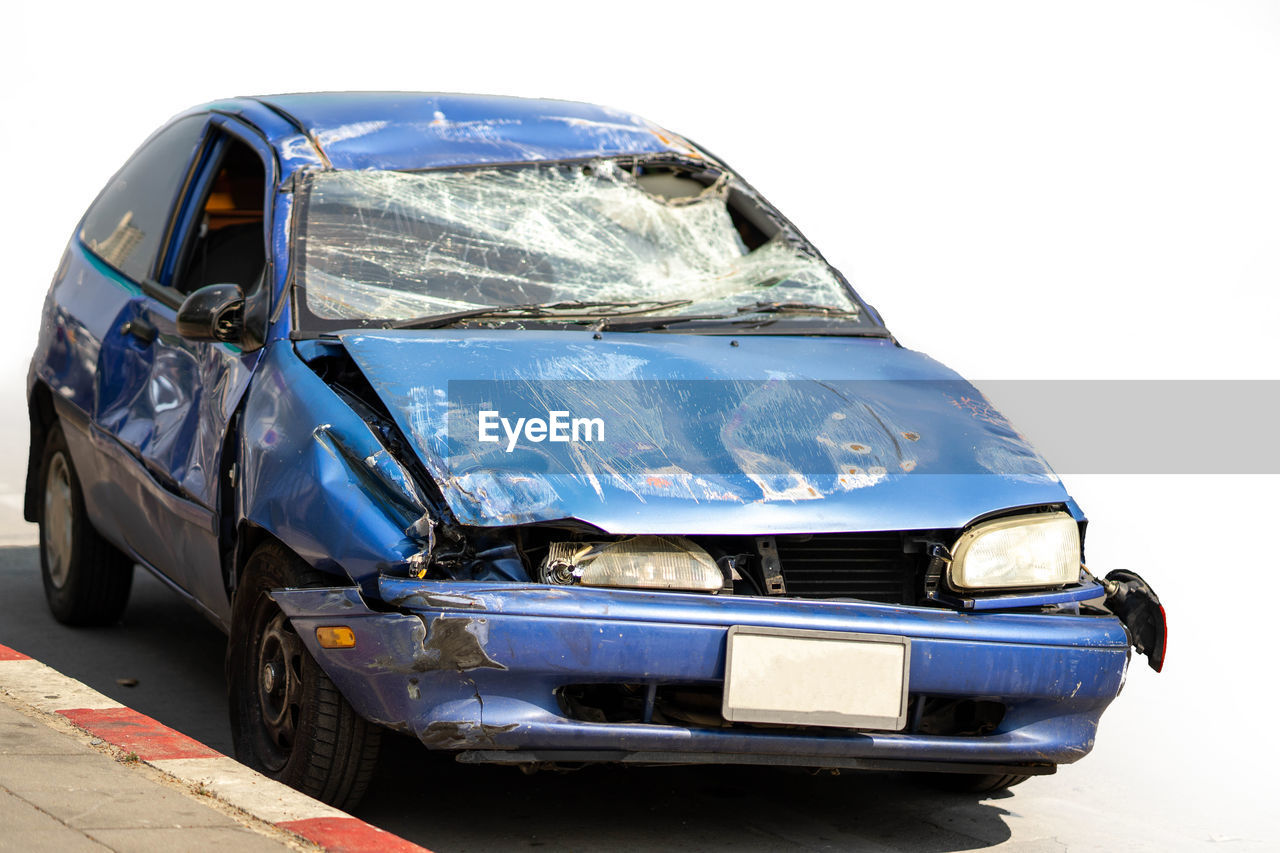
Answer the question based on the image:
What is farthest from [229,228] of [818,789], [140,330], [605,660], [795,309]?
[605,660]

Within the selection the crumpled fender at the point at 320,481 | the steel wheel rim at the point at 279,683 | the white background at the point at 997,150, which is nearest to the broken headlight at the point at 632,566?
the crumpled fender at the point at 320,481

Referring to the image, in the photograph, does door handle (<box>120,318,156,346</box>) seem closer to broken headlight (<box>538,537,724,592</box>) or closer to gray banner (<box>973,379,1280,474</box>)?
broken headlight (<box>538,537,724,592</box>)

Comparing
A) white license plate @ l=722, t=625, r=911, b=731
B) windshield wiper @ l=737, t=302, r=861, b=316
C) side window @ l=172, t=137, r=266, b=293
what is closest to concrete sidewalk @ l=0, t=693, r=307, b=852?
white license plate @ l=722, t=625, r=911, b=731

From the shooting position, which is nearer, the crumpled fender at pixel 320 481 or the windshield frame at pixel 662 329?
the crumpled fender at pixel 320 481

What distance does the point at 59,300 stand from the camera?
5.86 metres

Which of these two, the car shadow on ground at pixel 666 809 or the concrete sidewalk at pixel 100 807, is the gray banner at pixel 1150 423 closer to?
the car shadow on ground at pixel 666 809

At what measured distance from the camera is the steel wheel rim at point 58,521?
5891 millimetres

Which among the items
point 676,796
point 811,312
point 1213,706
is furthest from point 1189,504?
point 676,796

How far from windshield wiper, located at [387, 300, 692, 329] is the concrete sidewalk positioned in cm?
128

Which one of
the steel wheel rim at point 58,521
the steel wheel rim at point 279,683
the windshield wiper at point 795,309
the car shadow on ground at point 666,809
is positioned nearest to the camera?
the steel wheel rim at point 279,683

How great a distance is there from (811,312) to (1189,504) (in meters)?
4.35

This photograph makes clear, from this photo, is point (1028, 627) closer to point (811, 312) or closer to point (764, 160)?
point (811, 312)

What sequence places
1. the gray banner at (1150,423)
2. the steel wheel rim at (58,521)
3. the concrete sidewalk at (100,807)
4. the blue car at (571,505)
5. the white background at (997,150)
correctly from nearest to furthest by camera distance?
Answer: the concrete sidewalk at (100,807) < the blue car at (571,505) < the steel wheel rim at (58,521) < the gray banner at (1150,423) < the white background at (997,150)

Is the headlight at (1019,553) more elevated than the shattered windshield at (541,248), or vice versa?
the shattered windshield at (541,248)
